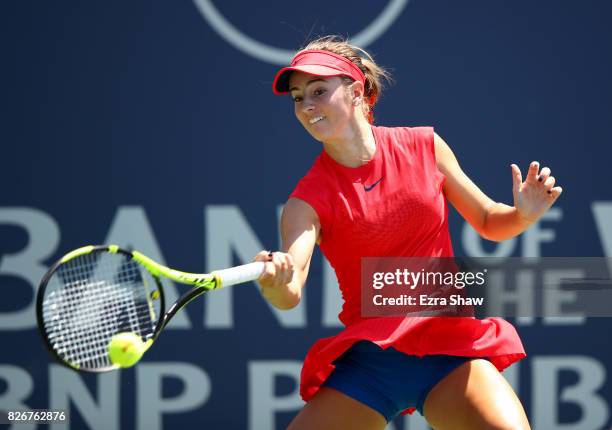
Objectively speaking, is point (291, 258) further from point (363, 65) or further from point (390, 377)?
point (363, 65)

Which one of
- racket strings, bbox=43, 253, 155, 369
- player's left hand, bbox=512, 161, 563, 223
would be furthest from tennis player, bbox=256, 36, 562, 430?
racket strings, bbox=43, 253, 155, 369

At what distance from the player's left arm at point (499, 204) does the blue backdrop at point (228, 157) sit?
1.58 m

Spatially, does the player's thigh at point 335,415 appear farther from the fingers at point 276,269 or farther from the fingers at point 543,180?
the fingers at point 543,180

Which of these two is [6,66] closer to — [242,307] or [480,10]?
[242,307]

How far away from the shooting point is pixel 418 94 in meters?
4.75

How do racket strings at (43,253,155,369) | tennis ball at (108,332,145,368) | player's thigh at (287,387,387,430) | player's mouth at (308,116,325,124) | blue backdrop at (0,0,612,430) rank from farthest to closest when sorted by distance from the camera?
blue backdrop at (0,0,612,430), player's mouth at (308,116,325,124), player's thigh at (287,387,387,430), racket strings at (43,253,155,369), tennis ball at (108,332,145,368)

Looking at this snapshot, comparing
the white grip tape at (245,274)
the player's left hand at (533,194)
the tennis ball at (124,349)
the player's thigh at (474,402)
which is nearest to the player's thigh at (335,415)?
the player's thigh at (474,402)

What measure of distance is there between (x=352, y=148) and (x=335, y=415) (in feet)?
2.51

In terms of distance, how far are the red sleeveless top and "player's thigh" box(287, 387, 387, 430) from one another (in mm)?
81

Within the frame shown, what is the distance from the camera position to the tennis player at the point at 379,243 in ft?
9.73

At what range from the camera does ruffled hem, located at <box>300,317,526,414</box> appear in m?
3.01

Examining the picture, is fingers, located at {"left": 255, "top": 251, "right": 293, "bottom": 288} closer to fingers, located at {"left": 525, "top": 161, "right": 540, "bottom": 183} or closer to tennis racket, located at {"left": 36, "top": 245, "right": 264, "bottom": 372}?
tennis racket, located at {"left": 36, "top": 245, "right": 264, "bottom": 372}

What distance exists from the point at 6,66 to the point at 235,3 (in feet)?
3.38

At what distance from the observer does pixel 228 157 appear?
4719mm
